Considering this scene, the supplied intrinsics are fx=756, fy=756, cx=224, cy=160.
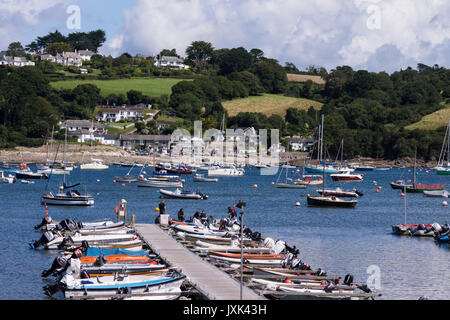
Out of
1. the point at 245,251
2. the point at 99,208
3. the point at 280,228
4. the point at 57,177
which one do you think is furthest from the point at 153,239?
the point at 57,177

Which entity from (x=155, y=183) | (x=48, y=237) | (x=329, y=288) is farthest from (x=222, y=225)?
(x=155, y=183)

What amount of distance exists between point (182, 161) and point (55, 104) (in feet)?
153

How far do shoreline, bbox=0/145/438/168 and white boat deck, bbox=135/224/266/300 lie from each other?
106m

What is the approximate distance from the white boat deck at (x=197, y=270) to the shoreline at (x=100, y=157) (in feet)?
349

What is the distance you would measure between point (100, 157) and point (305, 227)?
111752 millimetres

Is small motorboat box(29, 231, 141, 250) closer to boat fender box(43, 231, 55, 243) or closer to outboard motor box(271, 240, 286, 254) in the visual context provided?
boat fender box(43, 231, 55, 243)

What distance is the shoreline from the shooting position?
508 ft

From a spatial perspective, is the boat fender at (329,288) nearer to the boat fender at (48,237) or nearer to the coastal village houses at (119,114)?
the boat fender at (48,237)

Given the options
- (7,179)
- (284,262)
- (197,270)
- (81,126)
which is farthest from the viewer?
(81,126)

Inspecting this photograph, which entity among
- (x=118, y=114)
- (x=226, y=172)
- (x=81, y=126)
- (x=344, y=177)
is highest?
(x=118, y=114)

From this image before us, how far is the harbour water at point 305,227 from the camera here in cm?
3834

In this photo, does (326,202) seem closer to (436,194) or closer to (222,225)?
(222,225)

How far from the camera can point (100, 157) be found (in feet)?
543

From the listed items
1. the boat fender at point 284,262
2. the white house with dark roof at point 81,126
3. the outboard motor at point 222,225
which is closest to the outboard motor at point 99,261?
the boat fender at point 284,262
